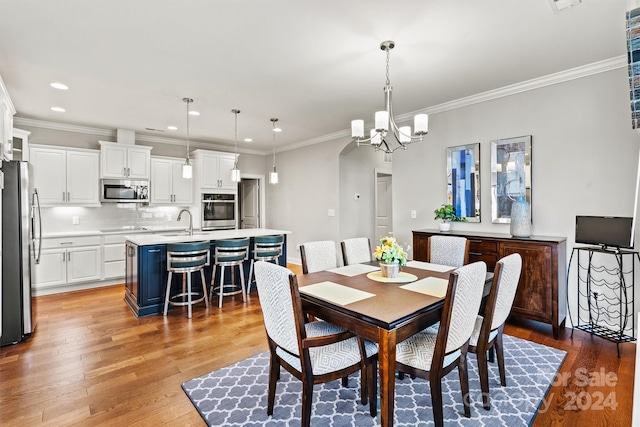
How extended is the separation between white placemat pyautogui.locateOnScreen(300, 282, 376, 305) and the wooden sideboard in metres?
1.98

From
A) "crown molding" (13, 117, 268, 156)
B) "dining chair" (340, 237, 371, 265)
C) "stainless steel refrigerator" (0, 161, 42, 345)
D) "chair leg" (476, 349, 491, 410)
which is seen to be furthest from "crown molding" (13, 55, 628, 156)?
"chair leg" (476, 349, 491, 410)

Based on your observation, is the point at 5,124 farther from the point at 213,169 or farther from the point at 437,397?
the point at 437,397

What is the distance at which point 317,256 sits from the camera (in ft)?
9.28

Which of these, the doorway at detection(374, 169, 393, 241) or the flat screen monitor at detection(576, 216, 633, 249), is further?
the doorway at detection(374, 169, 393, 241)

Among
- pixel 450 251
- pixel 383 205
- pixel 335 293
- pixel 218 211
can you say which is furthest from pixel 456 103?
pixel 218 211

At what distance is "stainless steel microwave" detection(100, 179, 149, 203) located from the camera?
514 cm

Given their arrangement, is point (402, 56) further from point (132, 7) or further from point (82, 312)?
point (82, 312)

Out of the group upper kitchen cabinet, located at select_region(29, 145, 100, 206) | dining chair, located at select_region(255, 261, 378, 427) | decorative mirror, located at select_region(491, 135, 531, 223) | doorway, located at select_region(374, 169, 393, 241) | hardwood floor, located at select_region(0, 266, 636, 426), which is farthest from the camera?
doorway, located at select_region(374, 169, 393, 241)

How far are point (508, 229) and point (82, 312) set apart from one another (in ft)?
16.4

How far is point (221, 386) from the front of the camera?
2.27 meters

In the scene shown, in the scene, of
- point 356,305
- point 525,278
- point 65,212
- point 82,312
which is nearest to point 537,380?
point 525,278

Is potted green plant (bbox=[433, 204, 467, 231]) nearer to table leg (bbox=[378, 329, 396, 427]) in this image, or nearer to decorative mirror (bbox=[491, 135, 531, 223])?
decorative mirror (bbox=[491, 135, 531, 223])

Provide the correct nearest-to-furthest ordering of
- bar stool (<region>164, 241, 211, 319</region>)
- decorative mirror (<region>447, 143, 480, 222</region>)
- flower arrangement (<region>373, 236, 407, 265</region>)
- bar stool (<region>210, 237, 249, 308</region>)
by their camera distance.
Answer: flower arrangement (<region>373, 236, 407, 265</region>) → bar stool (<region>164, 241, 211, 319</region>) → decorative mirror (<region>447, 143, 480, 222</region>) → bar stool (<region>210, 237, 249, 308</region>)

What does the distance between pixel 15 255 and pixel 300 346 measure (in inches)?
117
